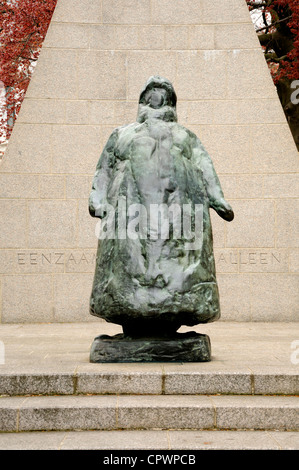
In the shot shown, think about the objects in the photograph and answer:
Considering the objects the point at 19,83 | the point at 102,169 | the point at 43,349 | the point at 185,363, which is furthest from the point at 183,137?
the point at 19,83

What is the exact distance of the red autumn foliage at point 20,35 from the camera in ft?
45.8

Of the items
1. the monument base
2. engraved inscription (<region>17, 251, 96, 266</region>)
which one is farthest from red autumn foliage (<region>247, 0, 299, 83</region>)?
the monument base

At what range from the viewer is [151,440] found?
12.1 ft

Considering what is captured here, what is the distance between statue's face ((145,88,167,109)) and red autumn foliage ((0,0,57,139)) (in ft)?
31.1

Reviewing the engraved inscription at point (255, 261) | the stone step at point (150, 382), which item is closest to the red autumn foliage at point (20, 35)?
the engraved inscription at point (255, 261)

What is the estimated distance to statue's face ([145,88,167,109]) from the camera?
5.10 metres

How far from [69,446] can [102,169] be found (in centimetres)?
231

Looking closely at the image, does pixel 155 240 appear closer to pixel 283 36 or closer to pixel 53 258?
pixel 53 258

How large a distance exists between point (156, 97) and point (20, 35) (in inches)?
402

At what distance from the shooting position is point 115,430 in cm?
396

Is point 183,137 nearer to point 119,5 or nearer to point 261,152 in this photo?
point 261,152

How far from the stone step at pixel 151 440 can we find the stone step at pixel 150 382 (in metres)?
0.41

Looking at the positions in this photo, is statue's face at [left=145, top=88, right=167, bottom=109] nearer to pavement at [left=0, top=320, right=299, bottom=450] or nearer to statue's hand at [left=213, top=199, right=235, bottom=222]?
statue's hand at [left=213, top=199, right=235, bottom=222]

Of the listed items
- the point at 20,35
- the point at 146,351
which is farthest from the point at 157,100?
the point at 20,35
